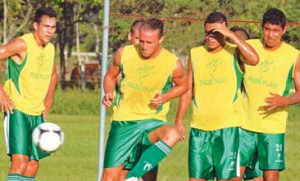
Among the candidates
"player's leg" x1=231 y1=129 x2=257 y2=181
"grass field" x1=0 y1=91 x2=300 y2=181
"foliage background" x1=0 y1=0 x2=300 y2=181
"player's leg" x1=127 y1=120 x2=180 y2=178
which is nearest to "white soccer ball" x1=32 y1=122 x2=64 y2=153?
"player's leg" x1=127 y1=120 x2=180 y2=178

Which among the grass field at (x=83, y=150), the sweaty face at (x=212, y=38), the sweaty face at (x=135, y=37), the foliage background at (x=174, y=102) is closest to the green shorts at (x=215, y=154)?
the sweaty face at (x=212, y=38)

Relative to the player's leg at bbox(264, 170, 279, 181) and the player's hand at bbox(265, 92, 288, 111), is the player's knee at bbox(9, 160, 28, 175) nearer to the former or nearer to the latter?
the player's leg at bbox(264, 170, 279, 181)

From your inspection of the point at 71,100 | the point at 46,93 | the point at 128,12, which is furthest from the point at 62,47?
the point at 46,93

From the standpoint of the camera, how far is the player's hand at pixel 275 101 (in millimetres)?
10617

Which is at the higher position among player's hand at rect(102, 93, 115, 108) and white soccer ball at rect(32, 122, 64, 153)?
player's hand at rect(102, 93, 115, 108)

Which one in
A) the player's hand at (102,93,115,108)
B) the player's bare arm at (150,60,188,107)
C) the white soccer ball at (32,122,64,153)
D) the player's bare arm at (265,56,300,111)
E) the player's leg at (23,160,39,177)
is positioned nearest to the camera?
the player's bare arm at (150,60,188,107)

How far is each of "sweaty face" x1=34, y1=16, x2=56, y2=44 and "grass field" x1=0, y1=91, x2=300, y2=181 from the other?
12.6 ft

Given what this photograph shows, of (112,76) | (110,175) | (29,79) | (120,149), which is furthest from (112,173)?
(29,79)

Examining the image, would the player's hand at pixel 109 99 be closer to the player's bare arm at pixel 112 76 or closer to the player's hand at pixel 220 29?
the player's bare arm at pixel 112 76

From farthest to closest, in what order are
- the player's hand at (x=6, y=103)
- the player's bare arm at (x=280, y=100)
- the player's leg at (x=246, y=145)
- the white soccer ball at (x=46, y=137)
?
1. the white soccer ball at (x=46, y=137)
2. the player's hand at (x=6, y=103)
3. the player's leg at (x=246, y=145)
4. the player's bare arm at (x=280, y=100)

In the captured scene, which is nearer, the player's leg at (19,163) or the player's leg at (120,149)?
the player's leg at (120,149)

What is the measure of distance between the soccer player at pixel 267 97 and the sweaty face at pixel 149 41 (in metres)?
1.22

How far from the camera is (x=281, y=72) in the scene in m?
10.9

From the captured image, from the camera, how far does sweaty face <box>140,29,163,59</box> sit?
1018 centimetres
